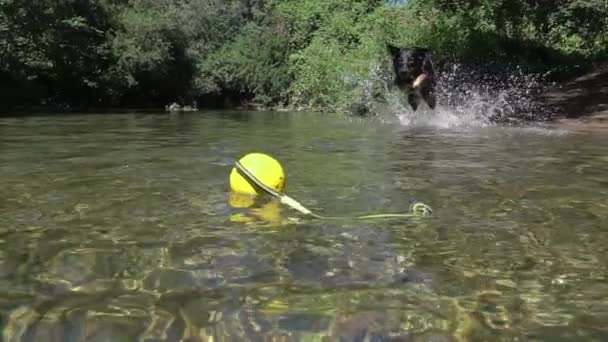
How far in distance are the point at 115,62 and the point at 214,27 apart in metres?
10.8

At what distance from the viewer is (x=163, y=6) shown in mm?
39188

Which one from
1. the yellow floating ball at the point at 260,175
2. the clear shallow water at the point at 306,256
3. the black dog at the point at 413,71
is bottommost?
the clear shallow water at the point at 306,256

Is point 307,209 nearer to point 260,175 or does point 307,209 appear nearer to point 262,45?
point 260,175

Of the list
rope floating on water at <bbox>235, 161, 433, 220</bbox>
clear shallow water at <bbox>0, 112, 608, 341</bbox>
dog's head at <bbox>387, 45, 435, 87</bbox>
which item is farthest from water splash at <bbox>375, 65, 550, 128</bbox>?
rope floating on water at <bbox>235, 161, 433, 220</bbox>

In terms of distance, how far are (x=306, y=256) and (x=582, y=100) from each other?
55.5ft

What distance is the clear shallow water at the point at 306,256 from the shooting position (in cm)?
312

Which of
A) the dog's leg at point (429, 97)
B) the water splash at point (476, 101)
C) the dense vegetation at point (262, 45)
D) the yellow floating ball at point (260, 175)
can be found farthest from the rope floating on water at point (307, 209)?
the dense vegetation at point (262, 45)

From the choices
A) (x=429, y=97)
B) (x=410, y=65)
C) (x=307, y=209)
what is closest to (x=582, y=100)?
(x=429, y=97)

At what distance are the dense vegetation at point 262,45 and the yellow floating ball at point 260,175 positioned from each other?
13762 mm

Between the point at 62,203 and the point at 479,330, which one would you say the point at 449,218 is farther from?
the point at 62,203

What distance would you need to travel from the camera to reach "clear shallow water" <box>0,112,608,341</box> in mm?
3115

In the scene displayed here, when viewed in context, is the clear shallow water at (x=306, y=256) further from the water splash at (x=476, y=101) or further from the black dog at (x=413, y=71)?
the water splash at (x=476, y=101)

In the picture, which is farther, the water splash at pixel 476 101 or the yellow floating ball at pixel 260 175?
the water splash at pixel 476 101

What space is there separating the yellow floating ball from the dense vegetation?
1376 centimetres
